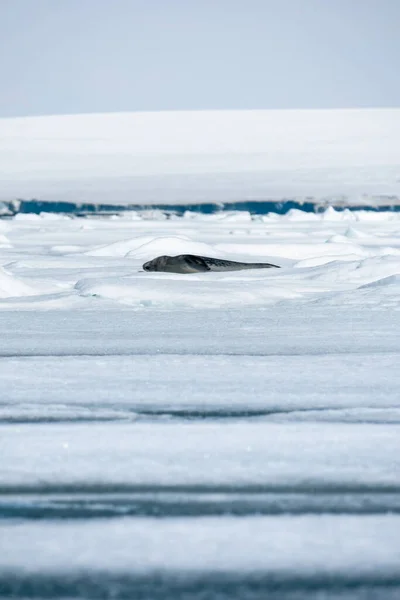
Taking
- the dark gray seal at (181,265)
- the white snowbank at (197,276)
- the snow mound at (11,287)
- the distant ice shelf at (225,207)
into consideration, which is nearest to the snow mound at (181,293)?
the white snowbank at (197,276)

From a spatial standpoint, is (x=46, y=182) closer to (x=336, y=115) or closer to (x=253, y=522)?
(x=336, y=115)

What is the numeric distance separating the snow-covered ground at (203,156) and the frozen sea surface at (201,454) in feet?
61.9

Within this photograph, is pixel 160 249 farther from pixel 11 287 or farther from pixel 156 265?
pixel 11 287

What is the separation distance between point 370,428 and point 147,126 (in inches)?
1344

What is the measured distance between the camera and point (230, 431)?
1553mm

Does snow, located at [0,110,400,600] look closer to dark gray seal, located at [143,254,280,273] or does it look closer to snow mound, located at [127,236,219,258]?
dark gray seal, located at [143,254,280,273]

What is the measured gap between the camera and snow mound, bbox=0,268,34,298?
396cm

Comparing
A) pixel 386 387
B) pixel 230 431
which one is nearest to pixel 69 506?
pixel 230 431

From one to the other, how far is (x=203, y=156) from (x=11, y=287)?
25895mm

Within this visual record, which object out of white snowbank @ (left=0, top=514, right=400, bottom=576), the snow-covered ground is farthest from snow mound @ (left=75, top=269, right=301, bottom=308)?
the snow-covered ground

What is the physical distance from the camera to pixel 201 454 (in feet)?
4.70

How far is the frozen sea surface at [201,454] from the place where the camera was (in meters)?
1.01

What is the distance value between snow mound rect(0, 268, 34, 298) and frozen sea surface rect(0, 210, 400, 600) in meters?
0.80

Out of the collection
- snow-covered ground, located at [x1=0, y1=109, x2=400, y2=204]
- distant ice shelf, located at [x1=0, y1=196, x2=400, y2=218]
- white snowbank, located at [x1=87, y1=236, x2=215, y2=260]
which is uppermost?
snow-covered ground, located at [x1=0, y1=109, x2=400, y2=204]
